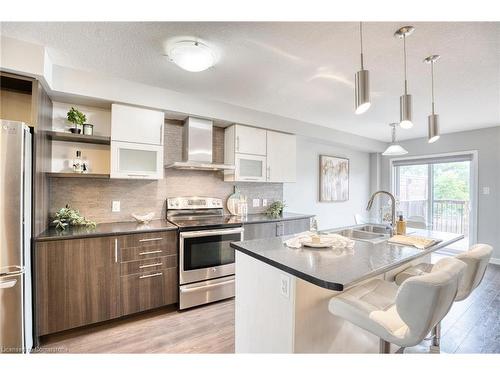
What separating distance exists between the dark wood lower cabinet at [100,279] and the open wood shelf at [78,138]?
3.28 feet

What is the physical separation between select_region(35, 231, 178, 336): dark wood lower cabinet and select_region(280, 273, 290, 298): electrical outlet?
1.46m

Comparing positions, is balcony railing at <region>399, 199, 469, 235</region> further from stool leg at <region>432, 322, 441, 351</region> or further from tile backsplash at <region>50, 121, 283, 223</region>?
tile backsplash at <region>50, 121, 283, 223</region>

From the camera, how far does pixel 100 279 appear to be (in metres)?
2.06

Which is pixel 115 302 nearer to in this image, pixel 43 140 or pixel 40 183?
pixel 40 183

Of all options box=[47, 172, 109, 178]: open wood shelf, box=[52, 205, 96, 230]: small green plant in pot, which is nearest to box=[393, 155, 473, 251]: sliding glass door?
box=[47, 172, 109, 178]: open wood shelf

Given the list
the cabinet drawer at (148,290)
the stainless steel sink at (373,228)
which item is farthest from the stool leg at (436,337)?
the cabinet drawer at (148,290)

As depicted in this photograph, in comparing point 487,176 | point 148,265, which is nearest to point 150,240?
point 148,265

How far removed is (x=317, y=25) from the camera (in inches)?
60.6

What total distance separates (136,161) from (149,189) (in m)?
0.46

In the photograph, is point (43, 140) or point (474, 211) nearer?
point (43, 140)

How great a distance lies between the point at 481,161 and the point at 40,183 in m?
6.24

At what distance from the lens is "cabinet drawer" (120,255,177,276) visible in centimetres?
217

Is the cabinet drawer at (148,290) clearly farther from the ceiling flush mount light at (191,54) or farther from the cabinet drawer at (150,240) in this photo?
the ceiling flush mount light at (191,54)
